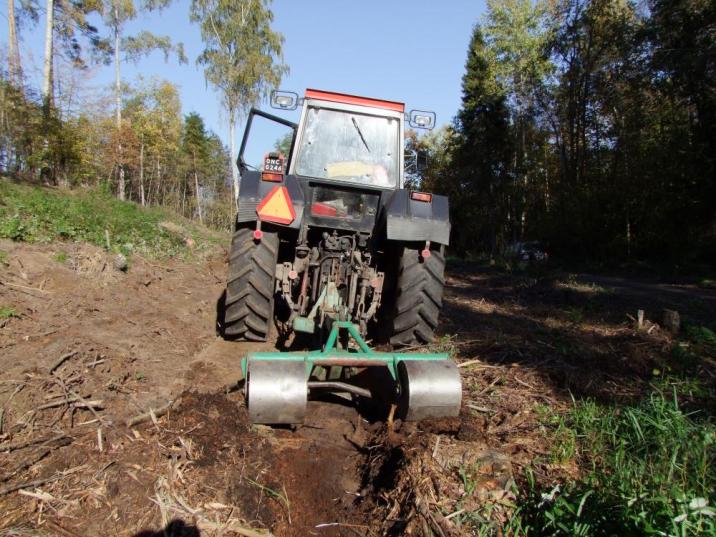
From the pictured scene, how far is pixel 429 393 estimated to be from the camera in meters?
3.13

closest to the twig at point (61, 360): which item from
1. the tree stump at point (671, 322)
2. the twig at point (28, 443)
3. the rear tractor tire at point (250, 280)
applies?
the twig at point (28, 443)

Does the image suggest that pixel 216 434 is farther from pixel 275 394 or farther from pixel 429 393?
pixel 429 393

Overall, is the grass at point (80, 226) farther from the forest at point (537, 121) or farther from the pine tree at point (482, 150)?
the pine tree at point (482, 150)

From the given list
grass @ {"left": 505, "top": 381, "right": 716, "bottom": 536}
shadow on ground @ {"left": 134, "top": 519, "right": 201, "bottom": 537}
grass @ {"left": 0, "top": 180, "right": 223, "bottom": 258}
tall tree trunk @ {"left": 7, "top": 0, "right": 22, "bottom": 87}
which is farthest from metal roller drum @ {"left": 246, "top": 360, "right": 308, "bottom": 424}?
tall tree trunk @ {"left": 7, "top": 0, "right": 22, "bottom": 87}

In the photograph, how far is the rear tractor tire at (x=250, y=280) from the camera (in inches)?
173

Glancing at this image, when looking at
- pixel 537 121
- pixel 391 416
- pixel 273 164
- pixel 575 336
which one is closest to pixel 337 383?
pixel 391 416

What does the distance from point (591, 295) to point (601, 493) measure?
262 inches

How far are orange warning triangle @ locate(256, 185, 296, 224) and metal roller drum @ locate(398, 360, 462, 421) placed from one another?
1.78m

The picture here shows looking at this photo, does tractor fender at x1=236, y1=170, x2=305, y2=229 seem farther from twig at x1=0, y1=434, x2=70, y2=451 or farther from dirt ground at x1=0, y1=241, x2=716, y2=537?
twig at x1=0, y1=434, x2=70, y2=451

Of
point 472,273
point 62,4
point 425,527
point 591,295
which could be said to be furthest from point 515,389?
point 62,4

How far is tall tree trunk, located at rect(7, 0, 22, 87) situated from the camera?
1288cm

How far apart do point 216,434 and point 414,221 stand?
235cm

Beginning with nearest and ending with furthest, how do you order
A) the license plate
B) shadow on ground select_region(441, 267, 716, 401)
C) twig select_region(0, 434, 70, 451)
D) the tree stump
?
twig select_region(0, 434, 70, 451)
shadow on ground select_region(441, 267, 716, 401)
the license plate
the tree stump

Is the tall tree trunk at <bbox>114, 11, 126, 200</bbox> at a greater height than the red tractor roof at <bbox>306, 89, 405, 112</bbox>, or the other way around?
the tall tree trunk at <bbox>114, 11, 126, 200</bbox>
